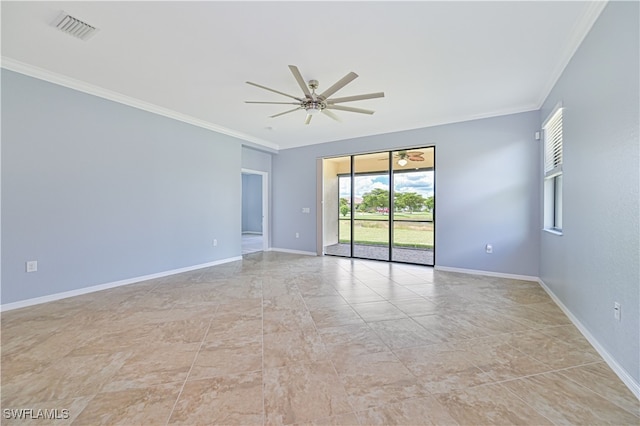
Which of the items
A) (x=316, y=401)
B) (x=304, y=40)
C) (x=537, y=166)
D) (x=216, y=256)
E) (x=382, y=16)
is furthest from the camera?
(x=216, y=256)

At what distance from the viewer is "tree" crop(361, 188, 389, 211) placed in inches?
239

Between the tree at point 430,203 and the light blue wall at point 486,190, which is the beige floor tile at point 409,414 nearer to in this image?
the light blue wall at point 486,190

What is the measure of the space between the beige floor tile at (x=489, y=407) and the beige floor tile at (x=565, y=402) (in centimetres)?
7

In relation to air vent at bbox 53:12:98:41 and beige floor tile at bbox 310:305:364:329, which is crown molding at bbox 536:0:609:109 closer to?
beige floor tile at bbox 310:305:364:329

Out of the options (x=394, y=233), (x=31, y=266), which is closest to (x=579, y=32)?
(x=394, y=233)

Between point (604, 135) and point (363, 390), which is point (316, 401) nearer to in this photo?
point (363, 390)

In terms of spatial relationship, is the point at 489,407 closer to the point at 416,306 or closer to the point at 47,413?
the point at 416,306

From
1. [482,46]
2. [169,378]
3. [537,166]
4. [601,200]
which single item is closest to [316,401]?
[169,378]

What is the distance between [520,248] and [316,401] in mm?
4349

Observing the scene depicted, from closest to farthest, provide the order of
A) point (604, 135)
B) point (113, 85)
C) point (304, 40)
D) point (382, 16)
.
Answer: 1. point (604, 135)
2. point (382, 16)
3. point (304, 40)
4. point (113, 85)

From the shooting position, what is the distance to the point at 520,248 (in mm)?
4352

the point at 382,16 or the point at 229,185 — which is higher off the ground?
the point at 382,16

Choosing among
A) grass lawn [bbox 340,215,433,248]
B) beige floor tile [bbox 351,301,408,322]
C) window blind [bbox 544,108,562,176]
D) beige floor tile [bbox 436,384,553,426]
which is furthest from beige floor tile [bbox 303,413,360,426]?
grass lawn [bbox 340,215,433,248]

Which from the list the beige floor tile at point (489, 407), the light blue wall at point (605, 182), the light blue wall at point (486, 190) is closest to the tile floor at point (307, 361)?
the beige floor tile at point (489, 407)
